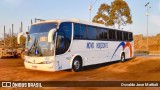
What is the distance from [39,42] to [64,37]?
1468 mm

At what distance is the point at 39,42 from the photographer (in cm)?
1334

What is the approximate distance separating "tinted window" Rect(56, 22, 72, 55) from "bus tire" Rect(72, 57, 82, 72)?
4.39ft

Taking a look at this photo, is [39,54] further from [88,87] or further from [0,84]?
[88,87]

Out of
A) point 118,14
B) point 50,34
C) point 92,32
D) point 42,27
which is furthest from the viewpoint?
point 118,14

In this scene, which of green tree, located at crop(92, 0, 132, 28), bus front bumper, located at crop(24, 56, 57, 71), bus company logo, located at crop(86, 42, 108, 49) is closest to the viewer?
bus front bumper, located at crop(24, 56, 57, 71)

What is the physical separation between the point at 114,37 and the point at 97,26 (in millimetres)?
3100

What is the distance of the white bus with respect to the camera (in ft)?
42.7

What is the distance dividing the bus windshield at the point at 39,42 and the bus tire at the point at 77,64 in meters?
2.21

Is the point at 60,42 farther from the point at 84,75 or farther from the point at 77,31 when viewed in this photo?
the point at 84,75

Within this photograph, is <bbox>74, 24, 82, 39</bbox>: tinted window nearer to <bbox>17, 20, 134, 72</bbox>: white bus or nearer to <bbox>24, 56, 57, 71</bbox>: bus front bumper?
<bbox>17, 20, 134, 72</bbox>: white bus

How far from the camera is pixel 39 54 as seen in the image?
13.3 meters

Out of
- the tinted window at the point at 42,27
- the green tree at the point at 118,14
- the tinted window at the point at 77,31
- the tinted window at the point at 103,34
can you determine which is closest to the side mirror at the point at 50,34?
the tinted window at the point at 42,27

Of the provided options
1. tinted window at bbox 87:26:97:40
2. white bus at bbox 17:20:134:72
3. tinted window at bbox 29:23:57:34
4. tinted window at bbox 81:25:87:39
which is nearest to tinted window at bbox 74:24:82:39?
white bus at bbox 17:20:134:72

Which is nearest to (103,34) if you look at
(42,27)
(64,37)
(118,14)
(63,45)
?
(64,37)
